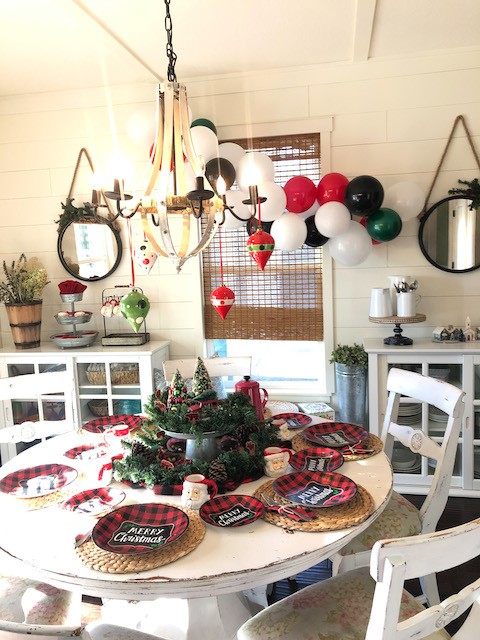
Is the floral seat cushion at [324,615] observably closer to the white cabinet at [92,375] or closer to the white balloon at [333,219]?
the white balloon at [333,219]

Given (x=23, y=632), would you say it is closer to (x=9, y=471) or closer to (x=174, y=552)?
(x=174, y=552)

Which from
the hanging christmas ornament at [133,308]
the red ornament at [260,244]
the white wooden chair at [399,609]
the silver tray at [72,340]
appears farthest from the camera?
the silver tray at [72,340]

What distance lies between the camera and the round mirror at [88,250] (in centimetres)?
352

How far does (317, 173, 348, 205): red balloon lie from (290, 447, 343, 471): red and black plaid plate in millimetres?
1611

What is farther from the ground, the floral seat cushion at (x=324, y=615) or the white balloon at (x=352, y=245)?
the white balloon at (x=352, y=245)

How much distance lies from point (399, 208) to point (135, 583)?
8.09ft

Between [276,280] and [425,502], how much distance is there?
1.80m

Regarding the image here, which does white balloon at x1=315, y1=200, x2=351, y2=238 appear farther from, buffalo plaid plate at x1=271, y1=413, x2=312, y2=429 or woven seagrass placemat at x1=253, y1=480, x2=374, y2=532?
woven seagrass placemat at x1=253, y1=480, x2=374, y2=532

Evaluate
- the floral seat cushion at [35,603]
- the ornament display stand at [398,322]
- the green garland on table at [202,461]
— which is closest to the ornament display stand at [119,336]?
the ornament display stand at [398,322]

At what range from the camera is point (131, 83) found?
3.37m

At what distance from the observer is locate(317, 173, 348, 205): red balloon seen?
2.93 meters

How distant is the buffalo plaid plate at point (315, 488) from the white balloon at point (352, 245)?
63.6 inches

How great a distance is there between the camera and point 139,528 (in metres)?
1.36

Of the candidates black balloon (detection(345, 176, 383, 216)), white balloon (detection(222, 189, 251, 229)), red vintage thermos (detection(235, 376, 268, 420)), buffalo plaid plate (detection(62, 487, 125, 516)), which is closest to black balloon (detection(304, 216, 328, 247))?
black balloon (detection(345, 176, 383, 216))
